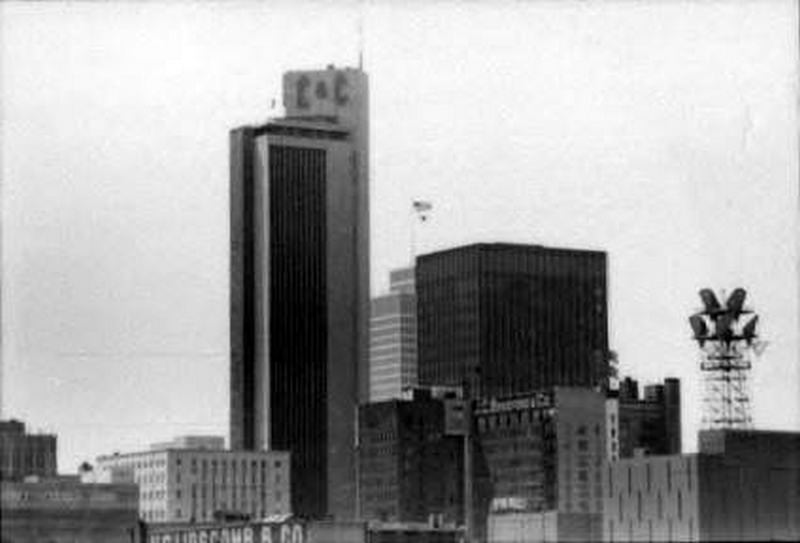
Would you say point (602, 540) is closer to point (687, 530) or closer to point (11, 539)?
point (687, 530)

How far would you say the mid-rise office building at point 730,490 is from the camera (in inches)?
6683

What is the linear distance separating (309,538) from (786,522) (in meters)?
41.5

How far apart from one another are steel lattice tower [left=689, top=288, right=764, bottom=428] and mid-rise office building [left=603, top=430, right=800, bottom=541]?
435 inches

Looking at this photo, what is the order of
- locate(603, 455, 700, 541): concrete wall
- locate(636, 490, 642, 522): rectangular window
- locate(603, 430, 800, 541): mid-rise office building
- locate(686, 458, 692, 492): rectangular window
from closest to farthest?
1. locate(603, 430, 800, 541): mid-rise office building
2. locate(603, 455, 700, 541): concrete wall
3. locate(686, 458, 692, 492): rectangular window
4. locate(636, 490, 642, 522): rectangular window

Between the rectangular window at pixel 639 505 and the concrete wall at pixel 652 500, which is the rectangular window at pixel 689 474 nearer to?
the concrete wall at pixel 652 500

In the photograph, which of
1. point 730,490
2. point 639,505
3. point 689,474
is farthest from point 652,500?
point 730,490

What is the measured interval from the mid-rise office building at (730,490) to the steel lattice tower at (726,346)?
36.2 feet

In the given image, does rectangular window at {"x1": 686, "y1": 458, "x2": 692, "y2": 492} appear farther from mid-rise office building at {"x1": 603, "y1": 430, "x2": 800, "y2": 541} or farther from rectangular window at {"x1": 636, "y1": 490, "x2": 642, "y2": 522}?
rectangular window at {"x1": 636, "y1": 490, "x2": 642, "y2": 522}

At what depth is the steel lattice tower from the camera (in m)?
186

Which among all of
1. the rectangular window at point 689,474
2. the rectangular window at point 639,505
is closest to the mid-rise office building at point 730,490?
the rectangular window at point 689,474

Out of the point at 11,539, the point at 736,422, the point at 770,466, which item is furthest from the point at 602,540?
the point at 11,539

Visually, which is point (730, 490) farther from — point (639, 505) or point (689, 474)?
point (639, 505)

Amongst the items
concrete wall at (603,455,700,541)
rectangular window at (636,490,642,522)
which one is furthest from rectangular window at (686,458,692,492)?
rectangular window at (636,490,642,522)

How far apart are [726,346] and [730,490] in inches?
696
